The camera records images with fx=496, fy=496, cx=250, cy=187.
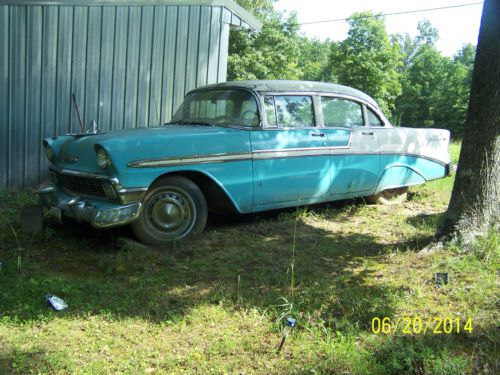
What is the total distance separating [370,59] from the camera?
4462 cm

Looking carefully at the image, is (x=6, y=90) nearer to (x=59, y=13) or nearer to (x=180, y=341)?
(x=59, y=13)

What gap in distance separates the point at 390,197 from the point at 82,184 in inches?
175

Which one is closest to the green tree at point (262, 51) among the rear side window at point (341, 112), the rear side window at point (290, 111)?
the rear side window at point (341, 112)

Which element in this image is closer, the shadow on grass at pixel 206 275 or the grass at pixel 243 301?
the grass at pixel 243 301

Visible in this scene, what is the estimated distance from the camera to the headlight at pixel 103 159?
15.4 ft

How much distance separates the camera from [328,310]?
145 inches

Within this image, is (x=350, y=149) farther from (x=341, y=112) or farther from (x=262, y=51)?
(x=262, y=51)

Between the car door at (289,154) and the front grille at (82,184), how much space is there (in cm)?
166

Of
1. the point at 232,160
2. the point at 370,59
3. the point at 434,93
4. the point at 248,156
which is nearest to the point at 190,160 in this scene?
the point at 232,160

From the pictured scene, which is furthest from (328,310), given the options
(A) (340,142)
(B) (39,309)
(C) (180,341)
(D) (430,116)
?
(D) (430,116)

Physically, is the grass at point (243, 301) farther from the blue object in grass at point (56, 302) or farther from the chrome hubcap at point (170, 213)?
the chrome hubcap at point (170, 213)

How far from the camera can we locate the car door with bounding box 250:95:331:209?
5.57 m

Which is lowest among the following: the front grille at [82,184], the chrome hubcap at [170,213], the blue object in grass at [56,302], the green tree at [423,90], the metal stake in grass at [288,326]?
the blue object in grass at [56,302]
